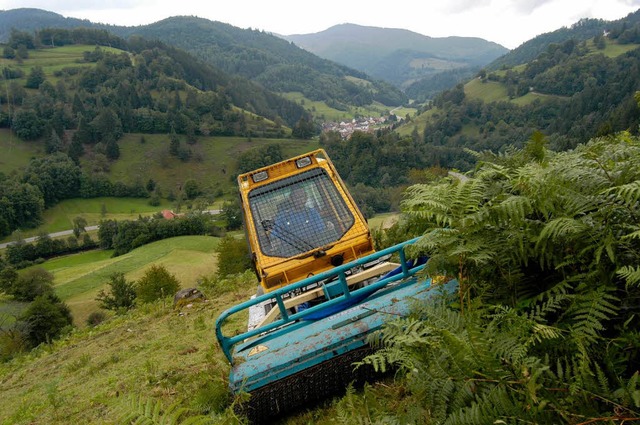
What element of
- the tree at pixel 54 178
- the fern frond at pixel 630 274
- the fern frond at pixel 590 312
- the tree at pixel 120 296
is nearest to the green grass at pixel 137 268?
the tree at pixel 120 296

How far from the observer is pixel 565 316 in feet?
8.15

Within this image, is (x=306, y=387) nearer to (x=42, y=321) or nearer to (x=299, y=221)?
(x=299, y=221)

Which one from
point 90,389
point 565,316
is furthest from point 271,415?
point 90,389

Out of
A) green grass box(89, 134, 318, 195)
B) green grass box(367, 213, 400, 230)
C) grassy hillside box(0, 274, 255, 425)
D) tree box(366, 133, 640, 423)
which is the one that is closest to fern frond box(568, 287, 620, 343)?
tree box(366, 133, 640, 423)

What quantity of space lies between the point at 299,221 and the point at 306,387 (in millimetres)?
2881

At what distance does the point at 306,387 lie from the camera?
3.94 metres

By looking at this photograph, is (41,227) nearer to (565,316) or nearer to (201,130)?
(201,130)

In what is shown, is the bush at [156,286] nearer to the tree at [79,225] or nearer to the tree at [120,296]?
the tree at [120,296]

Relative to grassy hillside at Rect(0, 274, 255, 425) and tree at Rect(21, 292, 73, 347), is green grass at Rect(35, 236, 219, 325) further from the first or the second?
grassy hillside at Rect(0, 274, 255, 425)

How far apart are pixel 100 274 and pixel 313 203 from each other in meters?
49.5

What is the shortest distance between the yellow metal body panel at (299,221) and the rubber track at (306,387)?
2020 millimetres

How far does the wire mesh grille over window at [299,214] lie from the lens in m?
6.20

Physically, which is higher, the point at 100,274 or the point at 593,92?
the point at 593,92

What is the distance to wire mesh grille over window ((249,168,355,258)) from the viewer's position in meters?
6.20
